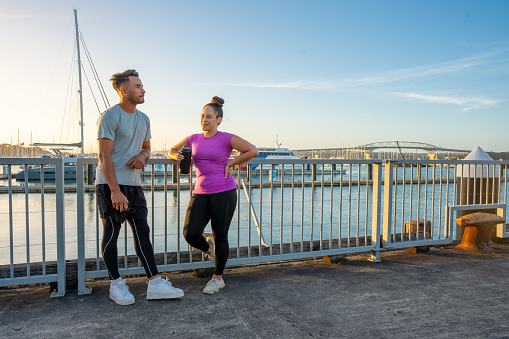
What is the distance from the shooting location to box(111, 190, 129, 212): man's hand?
2.60 m

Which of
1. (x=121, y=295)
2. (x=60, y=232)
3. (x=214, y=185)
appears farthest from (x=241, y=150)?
(x=60, y=232)

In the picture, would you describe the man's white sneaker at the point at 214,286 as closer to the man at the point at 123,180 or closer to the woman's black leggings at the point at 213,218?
the woman's black leggings at the point at 213,218

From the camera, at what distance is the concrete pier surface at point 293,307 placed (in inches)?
88.4

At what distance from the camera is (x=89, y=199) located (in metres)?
23.4

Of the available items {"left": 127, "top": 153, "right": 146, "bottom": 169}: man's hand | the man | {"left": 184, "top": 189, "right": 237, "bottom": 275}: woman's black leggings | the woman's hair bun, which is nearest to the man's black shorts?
the man

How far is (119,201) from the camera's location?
8.56ft

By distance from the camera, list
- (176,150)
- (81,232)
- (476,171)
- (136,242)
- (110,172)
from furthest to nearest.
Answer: (476,171) → (176,150) → (81,232) → (136,242) → (110,172)

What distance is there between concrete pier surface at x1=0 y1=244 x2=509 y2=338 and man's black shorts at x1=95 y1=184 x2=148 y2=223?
64 centimetres

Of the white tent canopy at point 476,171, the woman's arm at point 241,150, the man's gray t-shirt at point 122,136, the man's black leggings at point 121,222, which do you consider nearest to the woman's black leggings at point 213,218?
the woman's arm at point 241,150

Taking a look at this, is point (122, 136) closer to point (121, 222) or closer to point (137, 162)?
point (137, 162)

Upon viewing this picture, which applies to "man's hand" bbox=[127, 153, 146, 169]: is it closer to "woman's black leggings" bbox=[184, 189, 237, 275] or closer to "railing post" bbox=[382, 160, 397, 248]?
"woman's black leggings" bbox=[184, 189, 237, 275]

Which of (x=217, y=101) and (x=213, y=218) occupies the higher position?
(x=217, y=101)

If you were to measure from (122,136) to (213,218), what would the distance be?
3.05 ft

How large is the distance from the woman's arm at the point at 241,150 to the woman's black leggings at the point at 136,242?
745 mm
